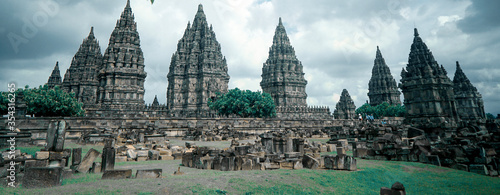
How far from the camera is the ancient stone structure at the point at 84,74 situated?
50.2 meters

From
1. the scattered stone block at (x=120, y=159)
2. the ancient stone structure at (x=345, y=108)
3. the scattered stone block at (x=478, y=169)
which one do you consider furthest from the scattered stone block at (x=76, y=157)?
the ancient stone structure at (x=345, y=108)

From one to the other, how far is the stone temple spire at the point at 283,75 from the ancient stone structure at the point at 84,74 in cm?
3915

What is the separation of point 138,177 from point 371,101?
245 feet

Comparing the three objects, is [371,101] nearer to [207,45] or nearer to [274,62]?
[274,62]

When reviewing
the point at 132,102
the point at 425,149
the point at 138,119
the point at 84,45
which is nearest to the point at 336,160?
the point at 425,149

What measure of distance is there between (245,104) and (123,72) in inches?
827

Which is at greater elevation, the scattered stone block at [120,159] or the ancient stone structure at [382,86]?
the ancient stone structure at [382,86]

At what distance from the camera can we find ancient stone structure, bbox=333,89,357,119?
60312mm

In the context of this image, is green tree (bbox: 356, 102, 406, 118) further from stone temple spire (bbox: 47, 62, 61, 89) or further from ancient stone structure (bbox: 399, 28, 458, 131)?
stone temple spire (bbox: 47, 62, 61, 89)

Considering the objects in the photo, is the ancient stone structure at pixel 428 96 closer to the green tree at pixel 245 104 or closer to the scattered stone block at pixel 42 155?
the green tree at pixel 245 104

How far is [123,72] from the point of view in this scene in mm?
40375

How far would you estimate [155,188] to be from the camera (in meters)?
4.56

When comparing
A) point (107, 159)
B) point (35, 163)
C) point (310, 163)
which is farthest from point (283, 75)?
point (35, 163)

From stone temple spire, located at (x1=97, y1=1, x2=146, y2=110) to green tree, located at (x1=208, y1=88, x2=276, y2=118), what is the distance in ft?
44.6
